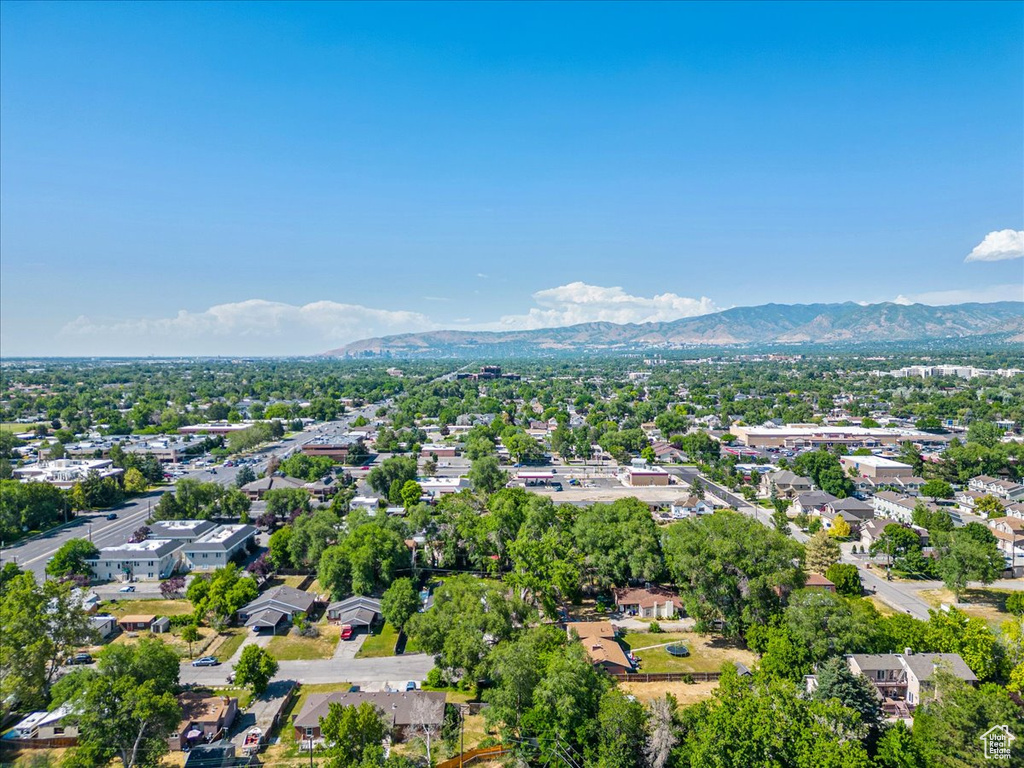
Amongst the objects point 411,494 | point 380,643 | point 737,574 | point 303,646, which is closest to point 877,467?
point 737,574

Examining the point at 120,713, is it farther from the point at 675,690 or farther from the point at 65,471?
the point at 65,471

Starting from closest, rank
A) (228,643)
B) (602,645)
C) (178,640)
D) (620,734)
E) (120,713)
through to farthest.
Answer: (620,734) → (120,713) → (602,645) → (228,643) → (178,640)

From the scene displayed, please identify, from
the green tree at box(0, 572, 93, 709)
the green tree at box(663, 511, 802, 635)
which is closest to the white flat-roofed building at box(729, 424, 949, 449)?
the green tree at box(663, 511, 802, 635)

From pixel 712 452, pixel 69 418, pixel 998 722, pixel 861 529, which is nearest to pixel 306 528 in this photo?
pixel 998 722

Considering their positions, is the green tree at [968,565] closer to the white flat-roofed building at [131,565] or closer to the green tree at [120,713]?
the green tree at [120,713]

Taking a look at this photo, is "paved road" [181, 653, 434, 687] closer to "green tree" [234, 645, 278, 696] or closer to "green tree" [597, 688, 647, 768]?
"green tree" [234, 645, 278, 696]

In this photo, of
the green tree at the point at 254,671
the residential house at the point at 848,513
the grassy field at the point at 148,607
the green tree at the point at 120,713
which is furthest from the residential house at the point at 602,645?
the residential house at the point at 848,513
